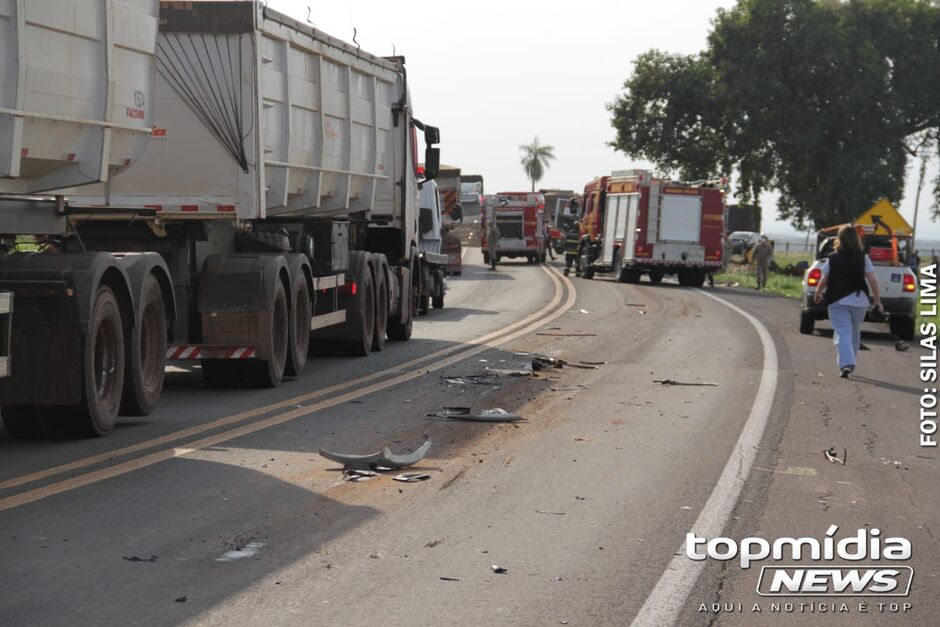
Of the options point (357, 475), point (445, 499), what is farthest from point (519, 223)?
point (445, 499)

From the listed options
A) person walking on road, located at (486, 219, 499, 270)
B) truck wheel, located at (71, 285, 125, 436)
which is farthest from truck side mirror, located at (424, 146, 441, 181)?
person walking on road, located at (486, 219, 499, 270)

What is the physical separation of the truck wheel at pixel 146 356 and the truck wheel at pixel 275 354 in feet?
6.71

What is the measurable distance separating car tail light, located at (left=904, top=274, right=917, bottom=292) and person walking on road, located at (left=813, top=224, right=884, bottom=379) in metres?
6.56

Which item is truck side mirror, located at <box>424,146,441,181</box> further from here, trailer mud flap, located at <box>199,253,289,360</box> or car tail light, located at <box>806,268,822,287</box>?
trailer mud flap, located at <box>199,253,289,360</box>

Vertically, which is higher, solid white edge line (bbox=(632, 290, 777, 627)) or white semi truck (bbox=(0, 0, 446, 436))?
white semi truck (bbox=(0, 0, 446, 436))

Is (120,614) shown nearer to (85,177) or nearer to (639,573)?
(639,573)

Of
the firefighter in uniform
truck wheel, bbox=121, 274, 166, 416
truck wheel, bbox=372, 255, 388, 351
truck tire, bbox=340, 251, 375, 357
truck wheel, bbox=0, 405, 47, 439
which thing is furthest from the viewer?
the firefighter in uniform

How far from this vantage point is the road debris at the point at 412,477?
9.12 metres

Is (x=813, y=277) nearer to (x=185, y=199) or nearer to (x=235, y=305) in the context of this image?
(x=235, y=305)

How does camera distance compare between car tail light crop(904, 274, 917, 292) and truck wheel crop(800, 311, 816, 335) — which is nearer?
car tail light crop(904, 274, 917, 292)

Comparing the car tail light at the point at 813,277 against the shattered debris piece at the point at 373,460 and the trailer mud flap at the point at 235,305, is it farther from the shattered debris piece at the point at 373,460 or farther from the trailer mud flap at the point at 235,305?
the shattered debris piece at the point at 373,460

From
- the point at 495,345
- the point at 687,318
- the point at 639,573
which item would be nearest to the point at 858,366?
the point at 495,345

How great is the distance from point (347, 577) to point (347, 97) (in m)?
11.5

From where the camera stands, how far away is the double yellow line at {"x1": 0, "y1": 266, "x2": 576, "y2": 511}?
28.4 ft
